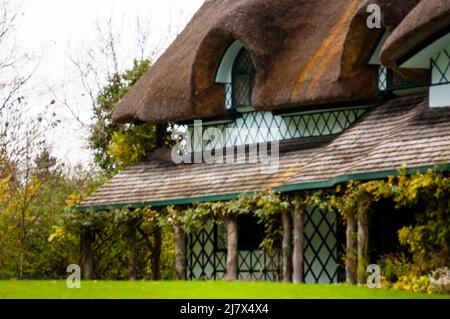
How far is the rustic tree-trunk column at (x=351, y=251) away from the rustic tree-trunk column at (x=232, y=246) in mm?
3661

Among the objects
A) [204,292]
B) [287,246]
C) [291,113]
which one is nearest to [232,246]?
[287,246]

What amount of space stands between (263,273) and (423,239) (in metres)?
6.24

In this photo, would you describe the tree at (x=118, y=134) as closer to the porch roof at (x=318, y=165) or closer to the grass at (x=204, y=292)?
the porch roof at (x=318, y=165)

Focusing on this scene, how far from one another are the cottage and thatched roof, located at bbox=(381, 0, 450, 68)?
0.08 ft

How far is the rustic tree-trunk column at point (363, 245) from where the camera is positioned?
20922 mm

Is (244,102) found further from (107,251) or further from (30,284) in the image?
(30,284)

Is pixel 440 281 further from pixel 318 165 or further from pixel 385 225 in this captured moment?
pixel 318 165

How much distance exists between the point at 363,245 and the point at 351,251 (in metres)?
0.50

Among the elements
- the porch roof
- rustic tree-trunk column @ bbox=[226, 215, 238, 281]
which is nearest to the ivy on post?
the porch roof

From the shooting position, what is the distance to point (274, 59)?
26.4 metres

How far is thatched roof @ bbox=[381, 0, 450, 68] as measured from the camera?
20.5m
